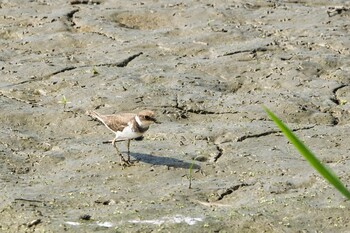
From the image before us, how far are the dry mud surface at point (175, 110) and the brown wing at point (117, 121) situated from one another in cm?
17

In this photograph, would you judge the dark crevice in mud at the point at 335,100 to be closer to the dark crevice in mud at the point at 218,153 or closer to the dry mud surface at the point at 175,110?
the dry mud surface at the point at 175,110

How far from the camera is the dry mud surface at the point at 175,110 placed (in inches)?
193

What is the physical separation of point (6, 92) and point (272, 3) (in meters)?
4.18

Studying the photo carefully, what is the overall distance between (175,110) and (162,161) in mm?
1332

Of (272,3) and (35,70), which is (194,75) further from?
(272,3)

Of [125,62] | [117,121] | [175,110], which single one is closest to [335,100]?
[175,110]

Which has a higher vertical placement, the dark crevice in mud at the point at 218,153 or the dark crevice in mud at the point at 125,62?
the dark crevice in mud at the point at 218,153

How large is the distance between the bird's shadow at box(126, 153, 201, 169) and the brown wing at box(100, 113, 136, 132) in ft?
0.74

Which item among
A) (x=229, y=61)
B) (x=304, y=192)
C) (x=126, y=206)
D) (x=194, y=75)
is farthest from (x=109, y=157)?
(x=229, y=61)

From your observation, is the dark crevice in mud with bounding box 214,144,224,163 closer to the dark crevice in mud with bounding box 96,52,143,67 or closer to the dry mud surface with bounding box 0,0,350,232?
the dry mud surface with bounding box 0,0,350,232

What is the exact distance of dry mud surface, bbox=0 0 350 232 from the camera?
491 centimetres

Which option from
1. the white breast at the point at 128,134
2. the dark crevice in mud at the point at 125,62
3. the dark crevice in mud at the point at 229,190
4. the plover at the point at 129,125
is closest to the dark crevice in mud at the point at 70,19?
the dark crevice in mud at the point at 125,62

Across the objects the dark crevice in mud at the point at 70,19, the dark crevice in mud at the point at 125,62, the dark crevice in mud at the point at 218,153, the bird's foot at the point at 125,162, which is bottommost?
the dark crevice in mud at the point at 70,19

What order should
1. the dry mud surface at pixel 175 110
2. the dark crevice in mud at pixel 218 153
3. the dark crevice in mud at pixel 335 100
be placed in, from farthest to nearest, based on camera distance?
the dark crevice in mud at pixel 335 100 < the dark crevice in mud at pixel 218 153 < the dry mud surface at pixel 175 110
